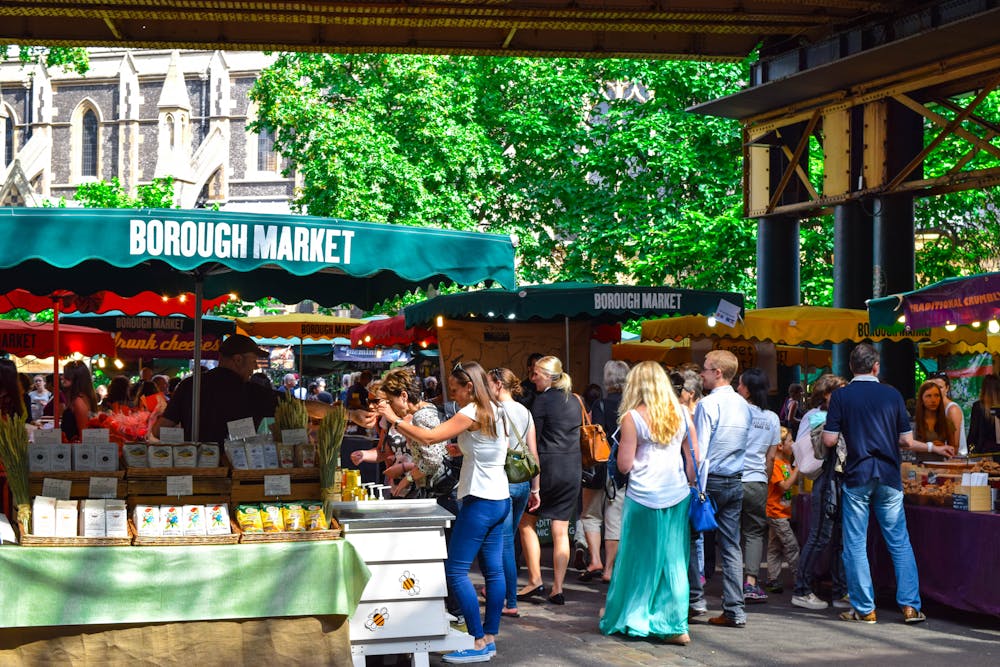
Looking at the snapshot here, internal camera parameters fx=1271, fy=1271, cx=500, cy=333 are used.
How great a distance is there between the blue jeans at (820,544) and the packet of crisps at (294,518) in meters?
4.31

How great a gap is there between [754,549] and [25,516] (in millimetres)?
5690

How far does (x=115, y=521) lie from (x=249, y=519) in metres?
0.66

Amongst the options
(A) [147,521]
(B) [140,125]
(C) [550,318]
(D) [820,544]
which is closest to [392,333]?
(C) [550,318]

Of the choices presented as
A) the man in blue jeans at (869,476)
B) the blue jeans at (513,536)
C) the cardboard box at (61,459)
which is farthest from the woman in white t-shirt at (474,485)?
the man in blue jeans at (869,476)

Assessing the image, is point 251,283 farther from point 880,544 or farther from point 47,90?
point 47,90

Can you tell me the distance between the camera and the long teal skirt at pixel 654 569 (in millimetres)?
8102

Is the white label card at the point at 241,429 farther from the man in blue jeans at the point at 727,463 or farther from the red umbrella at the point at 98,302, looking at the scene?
the red umbrella at the point at 98,302

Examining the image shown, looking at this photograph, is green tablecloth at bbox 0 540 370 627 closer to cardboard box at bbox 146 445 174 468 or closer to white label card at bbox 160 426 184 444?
cardboard box at bbox 146 445 174 468

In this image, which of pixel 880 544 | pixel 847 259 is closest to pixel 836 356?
pixel 847 259

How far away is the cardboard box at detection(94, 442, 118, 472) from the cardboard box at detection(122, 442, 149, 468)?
0.23 feet

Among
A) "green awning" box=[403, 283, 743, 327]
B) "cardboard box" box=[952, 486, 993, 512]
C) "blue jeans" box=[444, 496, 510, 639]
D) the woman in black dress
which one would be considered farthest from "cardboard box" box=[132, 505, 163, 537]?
"green awning" box=[403, 283, 743, 327]

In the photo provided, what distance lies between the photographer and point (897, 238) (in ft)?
56.7

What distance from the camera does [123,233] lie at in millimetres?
6141

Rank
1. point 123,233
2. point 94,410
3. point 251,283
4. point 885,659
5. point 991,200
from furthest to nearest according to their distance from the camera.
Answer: point 991,200
point 94,410
point 251,283
point 885,659
point 123,233
